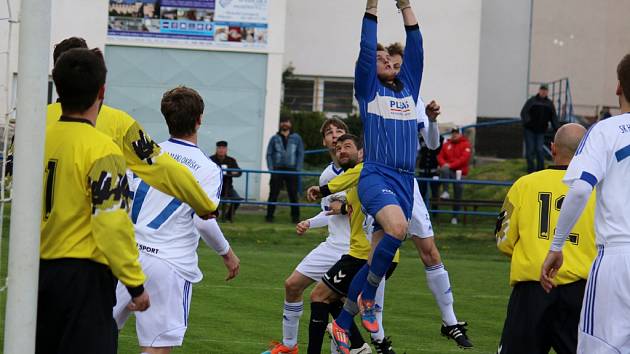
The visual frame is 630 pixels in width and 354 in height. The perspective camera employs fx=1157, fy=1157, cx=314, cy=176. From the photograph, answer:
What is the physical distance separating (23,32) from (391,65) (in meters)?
4.33

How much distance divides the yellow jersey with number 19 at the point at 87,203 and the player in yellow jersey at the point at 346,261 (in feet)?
13.6

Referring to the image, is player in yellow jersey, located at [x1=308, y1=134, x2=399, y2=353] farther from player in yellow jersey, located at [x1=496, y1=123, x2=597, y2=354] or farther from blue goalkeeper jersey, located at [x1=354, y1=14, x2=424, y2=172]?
player in yellow jersey, located at [x1=496, y1=123, x2=597, y2=354]

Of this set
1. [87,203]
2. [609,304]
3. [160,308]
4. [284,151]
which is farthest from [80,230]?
[284,151]

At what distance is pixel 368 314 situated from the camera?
8.63m

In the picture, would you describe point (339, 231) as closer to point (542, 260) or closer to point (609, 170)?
point (542, 260)

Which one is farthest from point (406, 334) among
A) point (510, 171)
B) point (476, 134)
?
point (476, 134)

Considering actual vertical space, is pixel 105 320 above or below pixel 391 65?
below

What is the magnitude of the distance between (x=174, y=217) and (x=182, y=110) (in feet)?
2.16

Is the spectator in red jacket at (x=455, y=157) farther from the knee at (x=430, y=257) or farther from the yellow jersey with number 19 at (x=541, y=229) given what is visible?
the yellow jersey with number 19 at (x=541, y=229)

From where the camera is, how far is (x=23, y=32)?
5188mm

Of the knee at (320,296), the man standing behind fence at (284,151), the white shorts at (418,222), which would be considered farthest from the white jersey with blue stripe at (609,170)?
the man standing behind fence at (284,151)

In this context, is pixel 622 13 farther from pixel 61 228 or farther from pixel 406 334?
pixel 61 228

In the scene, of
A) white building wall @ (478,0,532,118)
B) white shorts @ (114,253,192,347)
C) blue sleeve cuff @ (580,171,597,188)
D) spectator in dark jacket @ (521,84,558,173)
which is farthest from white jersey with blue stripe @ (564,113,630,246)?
white building wall @ (478,0,532,118)

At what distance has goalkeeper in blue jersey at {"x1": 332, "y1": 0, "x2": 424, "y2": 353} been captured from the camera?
8.54 m
